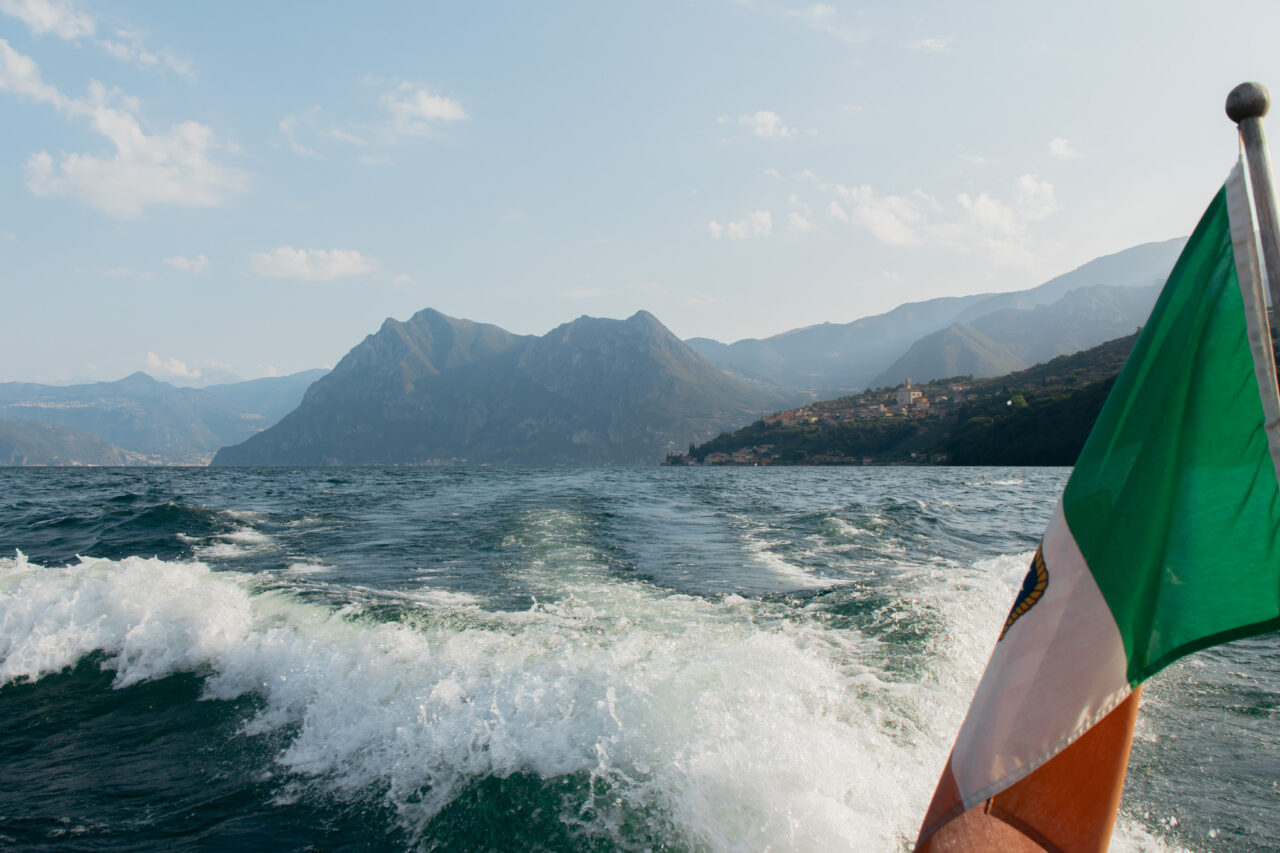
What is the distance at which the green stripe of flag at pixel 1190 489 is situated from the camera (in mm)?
2182

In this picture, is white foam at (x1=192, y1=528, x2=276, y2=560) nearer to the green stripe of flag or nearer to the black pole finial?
the green stripe of flag

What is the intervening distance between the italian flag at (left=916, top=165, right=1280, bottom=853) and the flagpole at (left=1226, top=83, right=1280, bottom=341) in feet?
0.21

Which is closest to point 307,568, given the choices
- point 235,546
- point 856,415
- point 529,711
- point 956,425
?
point 235,546

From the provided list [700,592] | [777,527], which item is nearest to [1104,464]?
[700,592]

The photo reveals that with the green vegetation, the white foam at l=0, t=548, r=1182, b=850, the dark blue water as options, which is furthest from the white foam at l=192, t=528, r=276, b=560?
the green vegetation

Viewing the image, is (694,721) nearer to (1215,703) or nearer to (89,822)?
(89,822)

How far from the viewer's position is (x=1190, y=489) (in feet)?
7.48

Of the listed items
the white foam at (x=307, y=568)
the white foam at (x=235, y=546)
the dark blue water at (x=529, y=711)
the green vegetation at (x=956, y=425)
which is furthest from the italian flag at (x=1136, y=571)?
the green vegetation at (x=956, y=425)

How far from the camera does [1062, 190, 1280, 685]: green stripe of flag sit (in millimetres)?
2182

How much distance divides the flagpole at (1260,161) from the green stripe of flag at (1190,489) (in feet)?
0.42

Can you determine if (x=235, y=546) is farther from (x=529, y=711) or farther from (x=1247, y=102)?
(x=1247, y=102)

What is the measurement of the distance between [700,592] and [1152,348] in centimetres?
858

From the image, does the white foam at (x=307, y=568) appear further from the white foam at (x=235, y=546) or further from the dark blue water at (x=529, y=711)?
the white foam at (x=235, y=546)

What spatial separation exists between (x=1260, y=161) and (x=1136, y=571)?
1.43 meters
